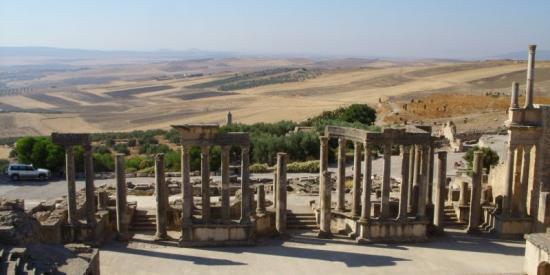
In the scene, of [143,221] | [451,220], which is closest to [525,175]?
[451,220]

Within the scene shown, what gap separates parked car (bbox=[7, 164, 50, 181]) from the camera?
1533 inches

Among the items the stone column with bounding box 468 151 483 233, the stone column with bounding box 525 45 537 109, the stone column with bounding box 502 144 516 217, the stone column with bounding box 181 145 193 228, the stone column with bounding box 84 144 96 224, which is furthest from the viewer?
the stone column with bounding box 468 151 483 233

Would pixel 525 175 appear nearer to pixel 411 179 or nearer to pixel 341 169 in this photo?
pixel 411 179

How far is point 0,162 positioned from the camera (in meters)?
49.4

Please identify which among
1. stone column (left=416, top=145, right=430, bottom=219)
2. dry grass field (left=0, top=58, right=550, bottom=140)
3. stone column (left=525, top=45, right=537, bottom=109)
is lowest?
dry grass field (left=0, top=58, right=550, bottom=140)

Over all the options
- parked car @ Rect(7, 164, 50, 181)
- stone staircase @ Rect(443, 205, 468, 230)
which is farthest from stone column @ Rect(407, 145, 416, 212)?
parked car @ Rect(7, 164, 50, 181)

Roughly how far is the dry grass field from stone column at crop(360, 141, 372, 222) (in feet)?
141

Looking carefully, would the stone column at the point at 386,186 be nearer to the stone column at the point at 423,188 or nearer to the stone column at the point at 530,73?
the stone column at the point at 423,188

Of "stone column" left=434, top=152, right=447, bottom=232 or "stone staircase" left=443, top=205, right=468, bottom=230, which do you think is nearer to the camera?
"stone column" left=434, top=152, right=447, bottom=232

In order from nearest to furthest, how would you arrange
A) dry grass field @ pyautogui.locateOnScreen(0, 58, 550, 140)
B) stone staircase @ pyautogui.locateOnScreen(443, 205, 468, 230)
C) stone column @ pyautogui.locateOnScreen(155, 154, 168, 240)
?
1. stone column @ pyautogui.locateOnScreen(155, 154, 168, 240)
2. stone staircase @ pyautogui.locateOnScreen(443, 205, 468, 230)
3. dry grass field @ pyautogui.locateOnScreen(0, 58, 550, 140)

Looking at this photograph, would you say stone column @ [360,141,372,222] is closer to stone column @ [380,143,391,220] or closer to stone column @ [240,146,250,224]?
stone column @ [380,143,391,220]

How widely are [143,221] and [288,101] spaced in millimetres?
91241

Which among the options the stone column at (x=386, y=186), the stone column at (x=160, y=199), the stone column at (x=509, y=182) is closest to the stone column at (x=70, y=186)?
the stone column at (x=160, y=199)

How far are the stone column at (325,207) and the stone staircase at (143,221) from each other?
792 centimetres
